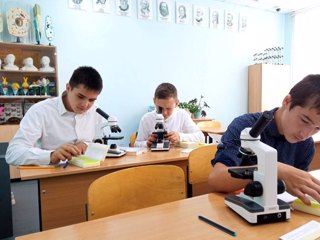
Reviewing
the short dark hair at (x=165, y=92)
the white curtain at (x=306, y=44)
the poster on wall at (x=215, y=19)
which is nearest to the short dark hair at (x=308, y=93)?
the short dark hair at (x=165, y=92)

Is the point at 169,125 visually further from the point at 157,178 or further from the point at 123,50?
the point at 123,50

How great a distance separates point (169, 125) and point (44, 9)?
8.62ft

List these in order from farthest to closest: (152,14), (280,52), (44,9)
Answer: (280,52) → (152,14) → (44,9)

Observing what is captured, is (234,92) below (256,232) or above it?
above

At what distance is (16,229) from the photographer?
234cm

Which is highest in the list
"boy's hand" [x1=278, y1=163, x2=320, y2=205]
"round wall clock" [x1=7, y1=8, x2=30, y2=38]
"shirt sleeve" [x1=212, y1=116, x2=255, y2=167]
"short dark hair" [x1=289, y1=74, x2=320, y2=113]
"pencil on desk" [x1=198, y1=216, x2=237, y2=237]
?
"round wall clock" [x1=7, y1=8, x2=30, y2=38]

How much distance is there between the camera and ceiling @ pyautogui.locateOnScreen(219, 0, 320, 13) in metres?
5.43

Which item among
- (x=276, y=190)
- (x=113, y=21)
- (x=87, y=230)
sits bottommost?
(x=87, y=230)

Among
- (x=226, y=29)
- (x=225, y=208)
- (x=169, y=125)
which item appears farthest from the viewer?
(x=226, y=29)

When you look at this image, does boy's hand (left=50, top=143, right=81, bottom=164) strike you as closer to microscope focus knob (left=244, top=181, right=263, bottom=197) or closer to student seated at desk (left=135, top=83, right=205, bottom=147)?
student seated at desk (left=135, top=83, right=205, bottom=147)

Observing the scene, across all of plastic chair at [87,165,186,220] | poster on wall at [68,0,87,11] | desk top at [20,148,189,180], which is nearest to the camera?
plastic chair at [87,165,186,220]

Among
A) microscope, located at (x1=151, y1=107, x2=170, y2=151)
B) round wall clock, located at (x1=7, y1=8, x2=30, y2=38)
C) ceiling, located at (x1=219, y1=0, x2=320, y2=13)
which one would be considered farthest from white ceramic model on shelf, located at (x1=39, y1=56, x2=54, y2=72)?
ceiling, located at (x1=219, y1=0, x2=320, y2=13)

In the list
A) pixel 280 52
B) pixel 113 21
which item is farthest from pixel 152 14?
pixel 280 52

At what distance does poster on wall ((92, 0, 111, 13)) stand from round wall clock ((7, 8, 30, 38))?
101 centimetres
